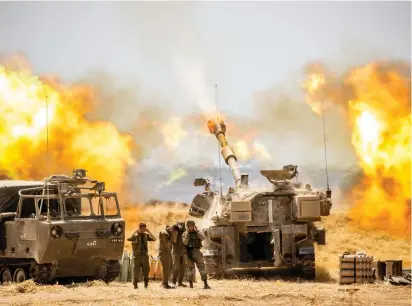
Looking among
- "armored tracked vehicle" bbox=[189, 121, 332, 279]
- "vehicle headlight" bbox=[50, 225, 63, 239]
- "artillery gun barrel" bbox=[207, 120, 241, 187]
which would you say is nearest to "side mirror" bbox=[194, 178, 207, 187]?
"artillery gun barrel" bbox=[207, 120, 241, 187]

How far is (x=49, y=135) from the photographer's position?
37938mm

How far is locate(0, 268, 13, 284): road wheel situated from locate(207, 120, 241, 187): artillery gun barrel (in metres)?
8.51

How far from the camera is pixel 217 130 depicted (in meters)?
34.7

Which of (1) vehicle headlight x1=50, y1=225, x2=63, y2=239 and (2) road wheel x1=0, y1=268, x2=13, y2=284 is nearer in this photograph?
(1) vehicle headlight x1=50, y1=225, x2=63, y2=239

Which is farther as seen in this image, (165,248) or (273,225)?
(273,225)

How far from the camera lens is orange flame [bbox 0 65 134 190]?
35656 millimetres

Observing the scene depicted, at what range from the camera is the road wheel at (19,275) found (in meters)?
25.2

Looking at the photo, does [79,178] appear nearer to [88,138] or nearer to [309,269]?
[309,269]

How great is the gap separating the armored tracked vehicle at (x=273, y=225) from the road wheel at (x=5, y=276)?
6.32 metres

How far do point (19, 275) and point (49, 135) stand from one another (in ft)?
43.6

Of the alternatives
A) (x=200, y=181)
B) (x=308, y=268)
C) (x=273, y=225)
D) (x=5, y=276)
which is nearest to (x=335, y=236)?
(x=200, y=181)

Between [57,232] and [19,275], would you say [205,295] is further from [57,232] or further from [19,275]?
[19,275]

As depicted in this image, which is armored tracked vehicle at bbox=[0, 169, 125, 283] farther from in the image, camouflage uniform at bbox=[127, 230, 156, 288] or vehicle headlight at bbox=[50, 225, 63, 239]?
camouflage uniform at bbox=[127, 230, 156, 288]

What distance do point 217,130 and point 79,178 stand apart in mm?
10077
